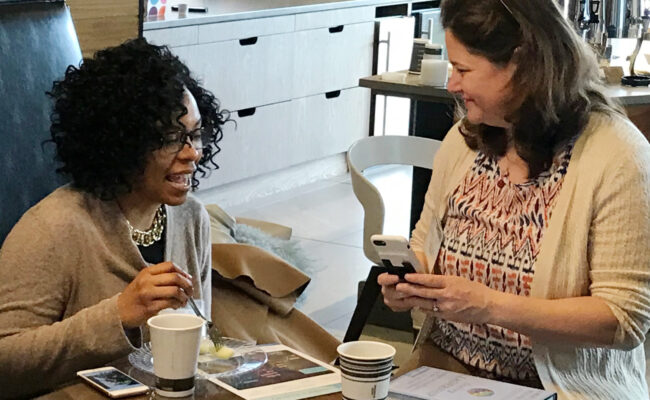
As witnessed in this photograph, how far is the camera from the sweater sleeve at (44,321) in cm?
159

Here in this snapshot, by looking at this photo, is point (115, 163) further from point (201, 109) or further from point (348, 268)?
point (348, 268)

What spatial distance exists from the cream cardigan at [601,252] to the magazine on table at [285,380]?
392 millimetres

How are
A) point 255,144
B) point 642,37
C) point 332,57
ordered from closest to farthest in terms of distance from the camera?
point 642,37
point 255,144
point 332,57

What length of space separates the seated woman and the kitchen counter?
281cm

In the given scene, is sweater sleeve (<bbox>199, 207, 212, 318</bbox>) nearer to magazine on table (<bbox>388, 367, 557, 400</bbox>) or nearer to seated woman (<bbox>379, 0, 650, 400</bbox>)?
seated woman (<bbox>379, 0, 650, 400</bbox>)

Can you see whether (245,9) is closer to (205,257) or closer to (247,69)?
(247,69)

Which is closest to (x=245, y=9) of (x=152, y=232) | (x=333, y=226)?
(x=333, y=226)

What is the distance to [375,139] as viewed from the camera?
3.08 meters

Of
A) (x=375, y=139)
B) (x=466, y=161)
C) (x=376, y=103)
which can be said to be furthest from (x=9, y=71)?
(x=376, y=103)

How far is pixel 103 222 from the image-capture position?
1.76 meters

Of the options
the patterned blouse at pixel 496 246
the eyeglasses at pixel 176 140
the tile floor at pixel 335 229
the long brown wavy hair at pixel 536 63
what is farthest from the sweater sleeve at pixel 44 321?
the tile floor at pixel 335 229

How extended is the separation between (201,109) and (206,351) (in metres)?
0.53

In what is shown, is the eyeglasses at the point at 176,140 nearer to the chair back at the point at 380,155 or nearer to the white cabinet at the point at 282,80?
the chair back at the point at 380,155

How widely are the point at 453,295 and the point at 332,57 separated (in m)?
3.95
